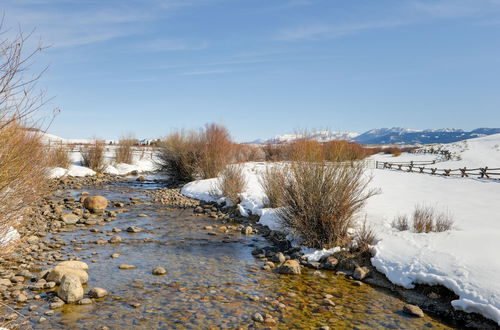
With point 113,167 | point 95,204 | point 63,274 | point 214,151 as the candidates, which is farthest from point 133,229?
point 113,167

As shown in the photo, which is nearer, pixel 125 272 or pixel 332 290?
pixel 332 290

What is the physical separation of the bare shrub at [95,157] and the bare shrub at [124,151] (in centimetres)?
319

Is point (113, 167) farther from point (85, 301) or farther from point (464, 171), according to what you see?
point (464, 171)

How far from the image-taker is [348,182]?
28.5 ft

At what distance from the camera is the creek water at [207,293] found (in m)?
5.41

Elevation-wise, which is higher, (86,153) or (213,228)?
(86,153)

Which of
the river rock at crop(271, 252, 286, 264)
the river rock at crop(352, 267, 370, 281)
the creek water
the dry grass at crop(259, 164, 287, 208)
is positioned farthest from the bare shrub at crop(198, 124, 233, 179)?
the river rock at crop(352, 267, 370, 281)

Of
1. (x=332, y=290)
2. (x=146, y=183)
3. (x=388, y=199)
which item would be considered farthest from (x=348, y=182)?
(x=146, y=183)

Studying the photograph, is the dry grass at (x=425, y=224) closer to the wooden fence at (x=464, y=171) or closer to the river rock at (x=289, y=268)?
the river rock at (x=289, y=268)

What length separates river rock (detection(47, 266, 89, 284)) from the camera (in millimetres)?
6418

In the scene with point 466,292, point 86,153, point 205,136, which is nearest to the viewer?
point 466,292

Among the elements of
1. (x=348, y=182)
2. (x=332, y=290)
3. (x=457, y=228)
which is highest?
(x=348, y=182)

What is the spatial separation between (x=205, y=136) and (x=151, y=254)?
12.9 m

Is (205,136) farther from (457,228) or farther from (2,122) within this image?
(2,122)
